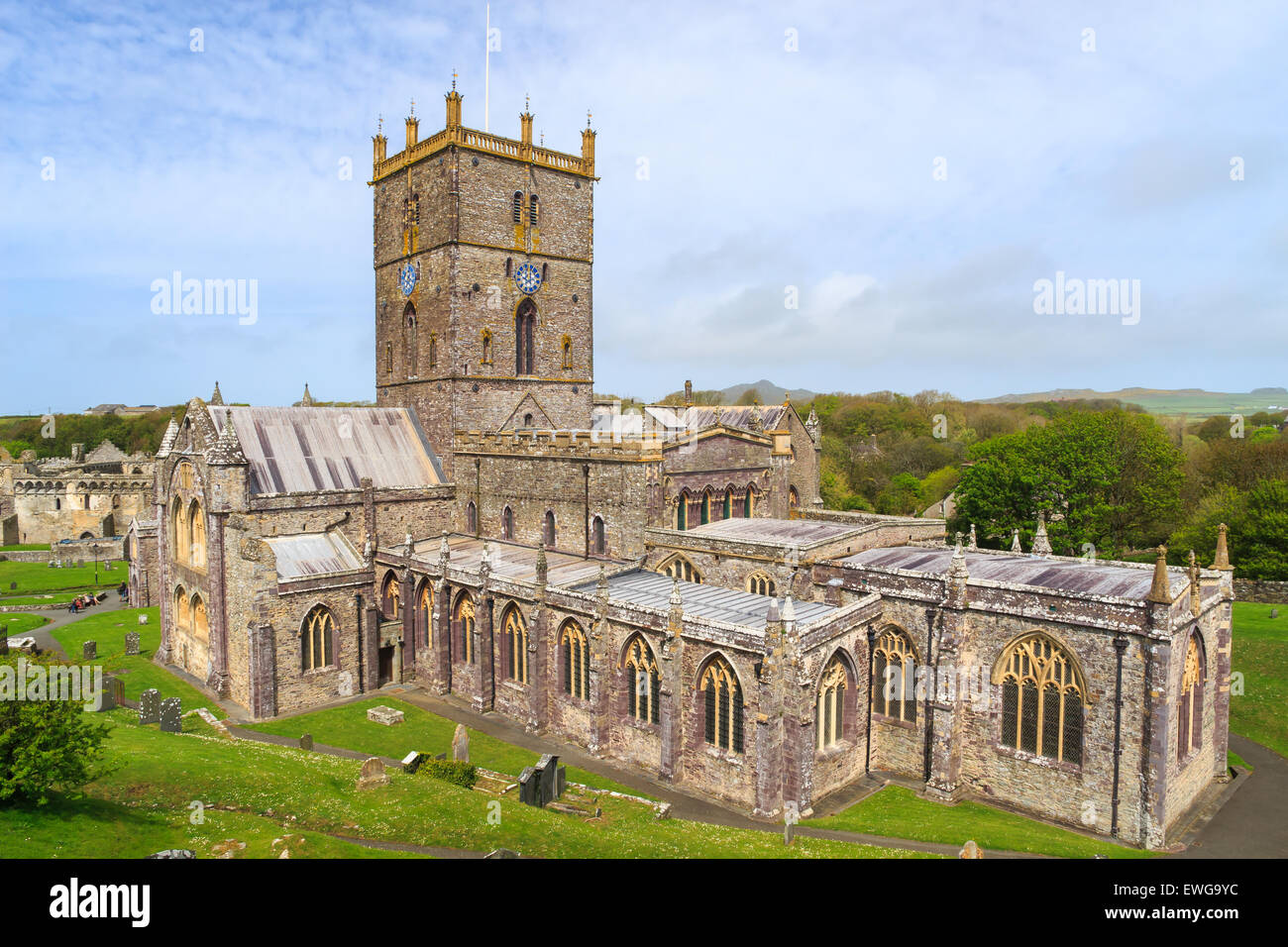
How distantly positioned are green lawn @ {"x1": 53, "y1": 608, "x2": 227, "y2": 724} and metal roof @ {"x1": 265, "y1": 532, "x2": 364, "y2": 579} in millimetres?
6509

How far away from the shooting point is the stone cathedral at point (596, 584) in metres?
23.4

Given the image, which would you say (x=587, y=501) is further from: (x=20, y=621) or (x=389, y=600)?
(x=20, y=621)

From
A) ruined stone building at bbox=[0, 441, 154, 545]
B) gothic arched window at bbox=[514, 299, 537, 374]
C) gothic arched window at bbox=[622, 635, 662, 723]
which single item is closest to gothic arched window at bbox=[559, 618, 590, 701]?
gothic arched window at bbox=[622, 635, 662, 723]

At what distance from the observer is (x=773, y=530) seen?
3484 cm

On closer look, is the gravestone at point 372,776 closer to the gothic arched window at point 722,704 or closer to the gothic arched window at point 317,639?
the gothic arched window at point 722,704

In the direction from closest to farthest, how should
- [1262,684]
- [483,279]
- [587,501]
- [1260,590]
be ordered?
[1262,684] → [587,501] → [483,279] → [1260,590]

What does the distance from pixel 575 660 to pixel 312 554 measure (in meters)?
14.2

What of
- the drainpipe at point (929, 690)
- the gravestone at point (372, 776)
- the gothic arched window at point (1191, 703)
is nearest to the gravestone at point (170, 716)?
the gravestone at point (372, 776)

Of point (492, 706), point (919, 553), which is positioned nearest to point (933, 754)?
point (919, 553)

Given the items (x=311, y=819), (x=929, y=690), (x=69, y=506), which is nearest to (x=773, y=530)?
(x=929, y=690)

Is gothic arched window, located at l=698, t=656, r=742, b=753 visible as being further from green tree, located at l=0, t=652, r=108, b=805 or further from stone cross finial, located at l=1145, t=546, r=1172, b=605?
green tree, located at l=0, t=652, r=108, b=805

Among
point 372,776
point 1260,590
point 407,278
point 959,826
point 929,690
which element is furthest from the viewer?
point 1260,590

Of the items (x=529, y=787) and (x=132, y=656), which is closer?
(x=529, y=787)

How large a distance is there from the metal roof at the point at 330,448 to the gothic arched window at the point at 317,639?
5.97 meters
